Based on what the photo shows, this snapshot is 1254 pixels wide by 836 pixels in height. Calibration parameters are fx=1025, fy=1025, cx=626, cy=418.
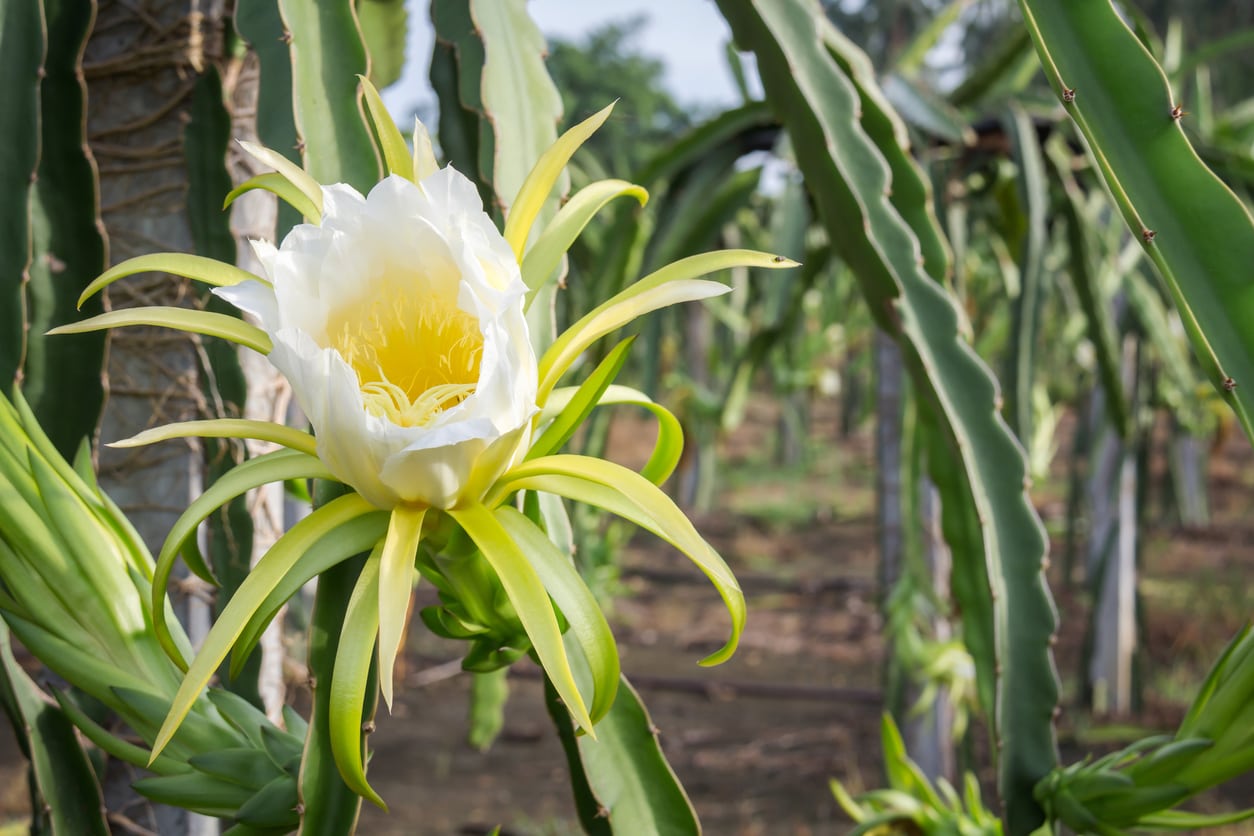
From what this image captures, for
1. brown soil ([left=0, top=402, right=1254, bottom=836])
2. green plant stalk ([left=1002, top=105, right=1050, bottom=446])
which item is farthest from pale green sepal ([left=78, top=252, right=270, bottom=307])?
brown soil ([left=0, top=402, right=1254, bottom=836])

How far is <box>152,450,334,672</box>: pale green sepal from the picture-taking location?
1.27 ft

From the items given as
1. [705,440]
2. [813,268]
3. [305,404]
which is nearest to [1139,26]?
[813,268]

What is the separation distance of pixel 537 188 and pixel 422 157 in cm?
5

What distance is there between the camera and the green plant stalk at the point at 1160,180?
531 millimetres

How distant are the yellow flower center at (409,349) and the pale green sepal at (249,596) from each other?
44mm

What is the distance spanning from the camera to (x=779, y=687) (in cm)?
328

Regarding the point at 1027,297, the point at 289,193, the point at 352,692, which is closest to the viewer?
the point at 352,692

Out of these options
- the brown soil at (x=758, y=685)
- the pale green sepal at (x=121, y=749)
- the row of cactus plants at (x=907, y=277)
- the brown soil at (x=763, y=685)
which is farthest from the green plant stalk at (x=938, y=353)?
the brown soil at (x=758, y=685)

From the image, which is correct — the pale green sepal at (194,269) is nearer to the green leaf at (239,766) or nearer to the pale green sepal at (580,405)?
the pale green sepal at (580,405)

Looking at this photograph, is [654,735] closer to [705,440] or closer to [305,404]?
[305,404]

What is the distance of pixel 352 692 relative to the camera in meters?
0.36

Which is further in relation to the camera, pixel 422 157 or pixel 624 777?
pixel 624 777

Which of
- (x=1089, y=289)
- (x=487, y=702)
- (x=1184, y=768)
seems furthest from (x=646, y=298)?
(x=487, y=702)

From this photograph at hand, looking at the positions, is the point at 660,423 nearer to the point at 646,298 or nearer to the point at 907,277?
the point at 646,298
